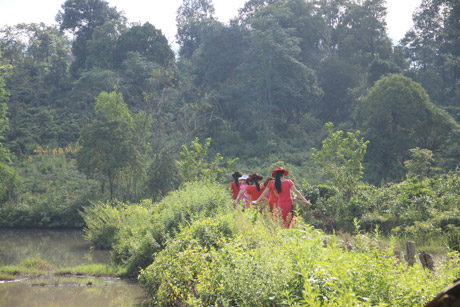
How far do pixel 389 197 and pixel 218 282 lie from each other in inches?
397

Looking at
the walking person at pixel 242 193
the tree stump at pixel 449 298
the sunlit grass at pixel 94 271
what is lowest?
the sunlit grass at pixel 94 271

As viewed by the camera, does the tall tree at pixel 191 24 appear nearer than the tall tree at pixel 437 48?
No

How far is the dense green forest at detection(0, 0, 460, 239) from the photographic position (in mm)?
22031

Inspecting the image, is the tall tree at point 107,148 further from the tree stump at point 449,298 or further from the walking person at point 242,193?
→ the tree stump at point 449,298

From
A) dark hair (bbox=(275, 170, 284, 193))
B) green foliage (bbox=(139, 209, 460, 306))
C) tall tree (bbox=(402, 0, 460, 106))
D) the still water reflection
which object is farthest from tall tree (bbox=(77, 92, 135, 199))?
tall tree (bbox=(402, 0, 460, 106))

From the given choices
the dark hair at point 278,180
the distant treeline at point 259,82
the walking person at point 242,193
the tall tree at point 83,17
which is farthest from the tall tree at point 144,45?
the dark hair at point 278,180

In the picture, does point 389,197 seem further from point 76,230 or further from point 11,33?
point 11,33

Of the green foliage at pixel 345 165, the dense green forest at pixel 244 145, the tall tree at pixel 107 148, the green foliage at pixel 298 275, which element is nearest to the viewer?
the green foliage at pixel 298 275

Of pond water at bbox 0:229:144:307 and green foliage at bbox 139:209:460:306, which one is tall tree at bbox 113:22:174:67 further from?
green foliage at bbox 139:209:460:306

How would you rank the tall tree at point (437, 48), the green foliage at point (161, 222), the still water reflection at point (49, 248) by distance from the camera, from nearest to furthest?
the green foliage at point (161, 222) < the still water reflection at point (49, 248) < the tall tree at point (437, 48)

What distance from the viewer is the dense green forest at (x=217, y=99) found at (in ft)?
72.3

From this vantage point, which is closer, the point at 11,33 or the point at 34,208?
the point at 34,208

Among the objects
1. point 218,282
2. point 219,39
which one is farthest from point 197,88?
point 218,282

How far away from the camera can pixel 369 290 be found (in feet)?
12.8
